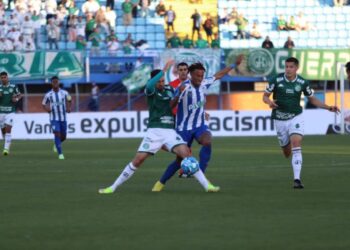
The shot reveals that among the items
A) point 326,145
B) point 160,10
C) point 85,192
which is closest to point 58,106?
point 326,145

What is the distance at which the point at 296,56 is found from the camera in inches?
1756

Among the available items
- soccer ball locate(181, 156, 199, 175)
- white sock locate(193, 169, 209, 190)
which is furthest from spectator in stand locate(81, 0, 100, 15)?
soccer ball locate(181, 156, 199, 175)

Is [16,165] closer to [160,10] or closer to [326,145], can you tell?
[326,145]

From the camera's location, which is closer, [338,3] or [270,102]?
[270,102]

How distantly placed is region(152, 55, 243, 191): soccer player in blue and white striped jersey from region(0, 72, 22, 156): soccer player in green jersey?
12.4 metres

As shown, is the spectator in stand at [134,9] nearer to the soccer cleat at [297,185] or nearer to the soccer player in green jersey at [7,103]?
the soccer player in green jersey at [7,103]

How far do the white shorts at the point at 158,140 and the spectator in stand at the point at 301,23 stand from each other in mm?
32940

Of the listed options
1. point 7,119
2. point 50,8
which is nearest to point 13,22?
point 50,8

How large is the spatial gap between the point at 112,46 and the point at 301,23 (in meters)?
9.01

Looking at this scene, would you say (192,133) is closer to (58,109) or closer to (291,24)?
(58,109)

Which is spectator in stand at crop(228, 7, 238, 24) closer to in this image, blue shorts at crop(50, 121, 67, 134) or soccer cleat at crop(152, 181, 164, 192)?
blue shorts at crop(50, 121, 67, 134)

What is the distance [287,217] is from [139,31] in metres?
34.8

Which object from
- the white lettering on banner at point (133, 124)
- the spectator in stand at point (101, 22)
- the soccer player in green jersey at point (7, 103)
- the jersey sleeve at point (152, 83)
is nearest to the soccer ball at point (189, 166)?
the jersey sleeve at point (152, 83)

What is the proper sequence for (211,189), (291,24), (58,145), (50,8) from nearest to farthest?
(211,189) < (58,145) < (50,8) < (291,24)
